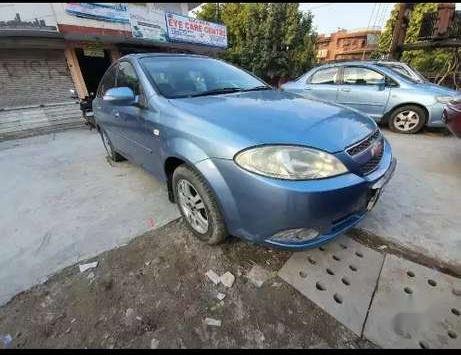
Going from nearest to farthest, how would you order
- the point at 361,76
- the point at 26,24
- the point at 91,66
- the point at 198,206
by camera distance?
the point at 198,206 < the point at 361,76 < the point at 26,24 < the point at 91,66

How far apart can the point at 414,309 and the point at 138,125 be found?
8.70 ft

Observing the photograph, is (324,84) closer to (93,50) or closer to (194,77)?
(194,77)

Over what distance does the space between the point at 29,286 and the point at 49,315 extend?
408 mm

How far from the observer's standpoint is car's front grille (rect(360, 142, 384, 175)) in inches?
69.6

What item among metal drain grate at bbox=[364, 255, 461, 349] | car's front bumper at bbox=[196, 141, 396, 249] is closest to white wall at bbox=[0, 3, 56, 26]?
car's front bumper at bbox=[196, 141, 396, 249]

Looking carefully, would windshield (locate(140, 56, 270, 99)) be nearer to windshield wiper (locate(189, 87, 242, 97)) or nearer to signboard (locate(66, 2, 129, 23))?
windshield wiper (locate(189, 87, 242, 97))

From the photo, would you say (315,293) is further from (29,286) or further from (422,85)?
(422,85)

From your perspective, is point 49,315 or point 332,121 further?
point 332,121

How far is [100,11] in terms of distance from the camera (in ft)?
27.7

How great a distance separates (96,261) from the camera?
2189mm

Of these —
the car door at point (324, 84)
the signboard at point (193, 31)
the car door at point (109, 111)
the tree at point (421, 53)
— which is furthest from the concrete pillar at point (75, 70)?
the tree at point (421, 53)

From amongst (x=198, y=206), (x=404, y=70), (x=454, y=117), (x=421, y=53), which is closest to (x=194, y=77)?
(x=198, y=206)
